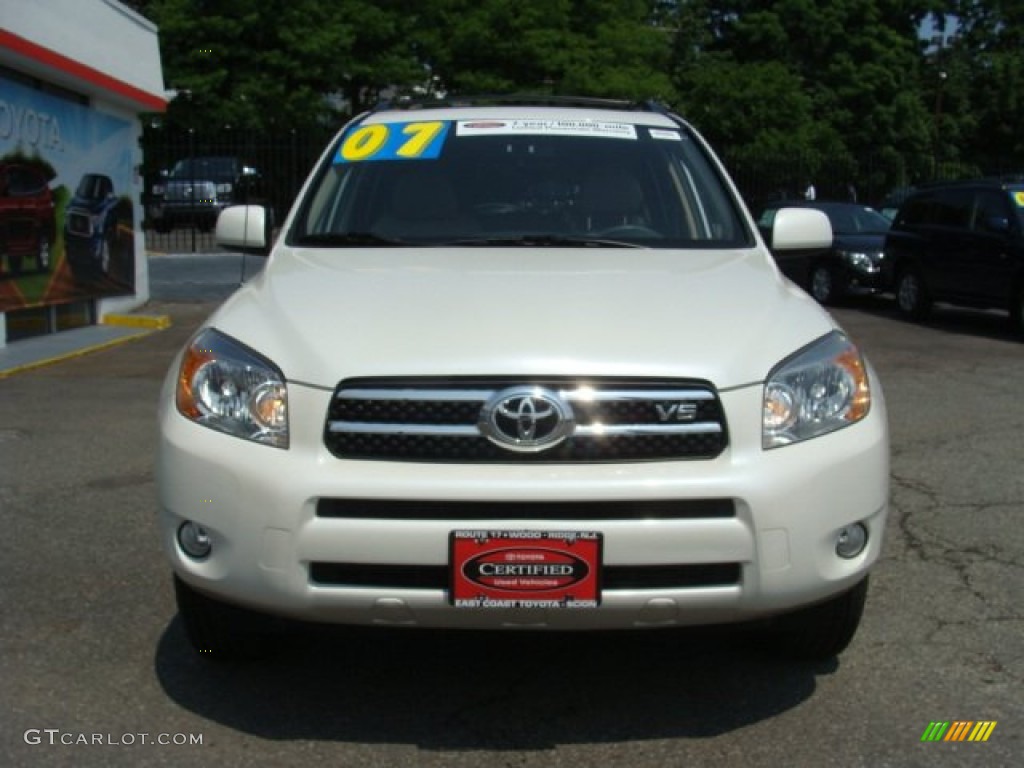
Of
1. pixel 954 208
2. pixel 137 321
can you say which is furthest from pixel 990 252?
pixel 137 321

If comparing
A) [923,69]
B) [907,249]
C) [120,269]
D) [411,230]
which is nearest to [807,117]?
[923,69]

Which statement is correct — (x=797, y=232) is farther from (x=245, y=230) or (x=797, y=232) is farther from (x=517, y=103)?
(x=245, y=230)

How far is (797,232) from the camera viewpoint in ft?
14.9

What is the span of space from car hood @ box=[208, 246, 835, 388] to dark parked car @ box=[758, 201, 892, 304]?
11857mm

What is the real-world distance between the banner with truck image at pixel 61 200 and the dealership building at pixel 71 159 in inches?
0.6

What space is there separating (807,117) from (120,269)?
29.8 metres

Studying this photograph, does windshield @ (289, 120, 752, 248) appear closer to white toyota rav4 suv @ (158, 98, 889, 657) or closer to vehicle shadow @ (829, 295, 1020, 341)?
white toyota rav4 suv @ (158, 98, 889, 657)

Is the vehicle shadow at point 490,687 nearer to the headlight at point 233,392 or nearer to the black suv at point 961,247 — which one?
the headlight at point 233,392

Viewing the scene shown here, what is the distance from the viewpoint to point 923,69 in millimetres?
49594

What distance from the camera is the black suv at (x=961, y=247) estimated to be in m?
12.6

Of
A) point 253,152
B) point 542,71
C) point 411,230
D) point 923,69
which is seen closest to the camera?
point 411,230

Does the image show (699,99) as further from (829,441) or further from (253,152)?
(829,441)

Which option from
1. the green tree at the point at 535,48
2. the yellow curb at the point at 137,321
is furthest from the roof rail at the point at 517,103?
the green tree at the point at 535,48

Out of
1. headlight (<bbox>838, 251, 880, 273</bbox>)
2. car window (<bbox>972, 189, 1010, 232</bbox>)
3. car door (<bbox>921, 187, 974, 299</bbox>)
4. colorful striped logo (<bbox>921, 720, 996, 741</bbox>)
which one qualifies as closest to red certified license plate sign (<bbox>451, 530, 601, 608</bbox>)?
colorful striped logo (<bbox>921, 720, 996, 741</bbox>)
